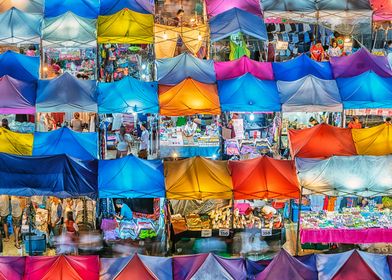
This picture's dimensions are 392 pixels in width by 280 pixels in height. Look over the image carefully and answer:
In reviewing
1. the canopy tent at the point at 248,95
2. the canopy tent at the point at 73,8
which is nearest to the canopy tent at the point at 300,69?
the canopy tent at the point at 248,95

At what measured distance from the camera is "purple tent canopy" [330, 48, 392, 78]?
22.6 metres

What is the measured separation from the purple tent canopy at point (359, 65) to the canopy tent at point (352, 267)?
28.2 ft

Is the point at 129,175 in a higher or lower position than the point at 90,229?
higher

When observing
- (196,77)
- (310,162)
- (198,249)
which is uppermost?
(196,77)

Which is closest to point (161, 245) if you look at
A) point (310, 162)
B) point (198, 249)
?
point (198, 249)

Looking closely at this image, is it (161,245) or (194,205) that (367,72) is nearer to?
(194,205)

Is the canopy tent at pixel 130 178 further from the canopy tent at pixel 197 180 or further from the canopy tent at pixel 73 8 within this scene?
the canopy tent at pixel 73 8

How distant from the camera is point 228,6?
25.0 meters

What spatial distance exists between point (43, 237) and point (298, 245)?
6.87 meters

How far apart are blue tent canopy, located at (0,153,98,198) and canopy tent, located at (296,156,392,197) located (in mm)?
5816

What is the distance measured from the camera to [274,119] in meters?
22.0

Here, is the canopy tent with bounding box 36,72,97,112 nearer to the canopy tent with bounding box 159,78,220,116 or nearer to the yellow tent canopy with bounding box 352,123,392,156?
the canopy tent with bounding box 159,78,220,116

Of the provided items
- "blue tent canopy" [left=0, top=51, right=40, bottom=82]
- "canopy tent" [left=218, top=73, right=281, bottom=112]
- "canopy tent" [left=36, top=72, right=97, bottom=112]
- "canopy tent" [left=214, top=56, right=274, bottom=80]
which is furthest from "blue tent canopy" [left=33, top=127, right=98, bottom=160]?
"canopy tent" [left=214, top=56, right=274, bottom=80]

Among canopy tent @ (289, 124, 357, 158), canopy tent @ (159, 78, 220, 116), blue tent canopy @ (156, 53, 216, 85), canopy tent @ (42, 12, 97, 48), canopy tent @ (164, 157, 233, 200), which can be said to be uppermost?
canopy tent @ (42, 12, 97, 48)
